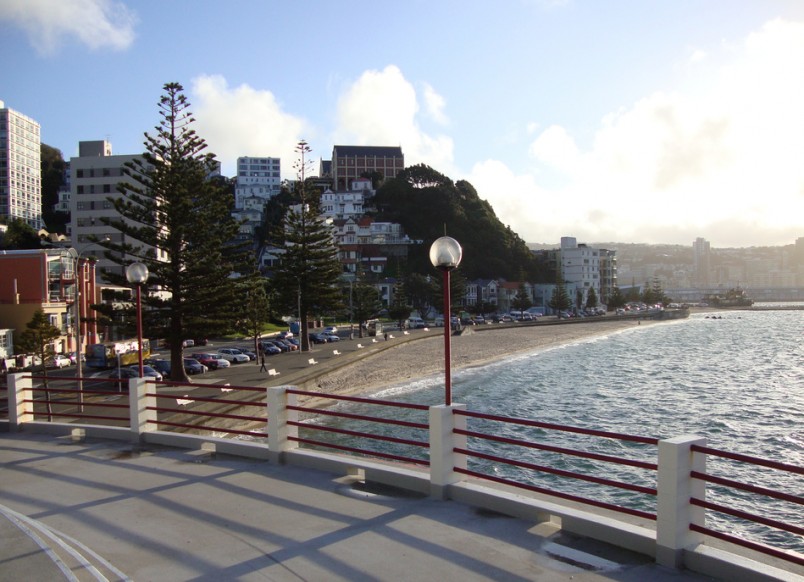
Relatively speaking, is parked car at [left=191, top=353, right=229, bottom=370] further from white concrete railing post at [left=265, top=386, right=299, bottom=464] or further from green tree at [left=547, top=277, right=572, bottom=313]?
green tree at [left=547, top=277, right=572, bottom=313]

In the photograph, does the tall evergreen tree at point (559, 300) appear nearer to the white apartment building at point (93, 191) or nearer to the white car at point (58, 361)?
the white apartment building at point (93, 191)

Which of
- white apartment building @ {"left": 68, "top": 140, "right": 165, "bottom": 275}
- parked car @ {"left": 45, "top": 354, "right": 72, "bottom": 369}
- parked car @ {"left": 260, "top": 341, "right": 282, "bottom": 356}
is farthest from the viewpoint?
white apartment building @ {"left": 68, "top": 140, "right": 165, "bottom": 275}

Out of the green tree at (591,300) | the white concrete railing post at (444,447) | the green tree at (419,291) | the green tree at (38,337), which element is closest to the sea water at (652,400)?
the white concrete railing post at (444,447)

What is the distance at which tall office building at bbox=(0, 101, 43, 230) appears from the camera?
106000mm

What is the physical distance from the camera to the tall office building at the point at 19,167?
106000 millimetres

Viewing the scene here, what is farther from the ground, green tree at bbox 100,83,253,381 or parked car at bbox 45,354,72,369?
green tree at bbox 100,83,253,381

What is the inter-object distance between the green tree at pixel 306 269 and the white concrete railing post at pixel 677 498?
125ft

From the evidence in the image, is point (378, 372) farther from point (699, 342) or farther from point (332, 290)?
point (699, 342)

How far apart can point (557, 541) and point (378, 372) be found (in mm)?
31631

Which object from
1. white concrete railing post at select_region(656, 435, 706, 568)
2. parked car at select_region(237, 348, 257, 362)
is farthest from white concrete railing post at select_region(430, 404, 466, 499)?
parked car at select_region(237, 348, 257, 362)

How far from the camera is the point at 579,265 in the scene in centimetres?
11725

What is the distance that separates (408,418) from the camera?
24328mm

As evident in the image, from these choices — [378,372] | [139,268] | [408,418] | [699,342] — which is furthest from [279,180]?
[139,268]

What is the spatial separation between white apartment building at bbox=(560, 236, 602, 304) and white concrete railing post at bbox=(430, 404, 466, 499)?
370 feet
